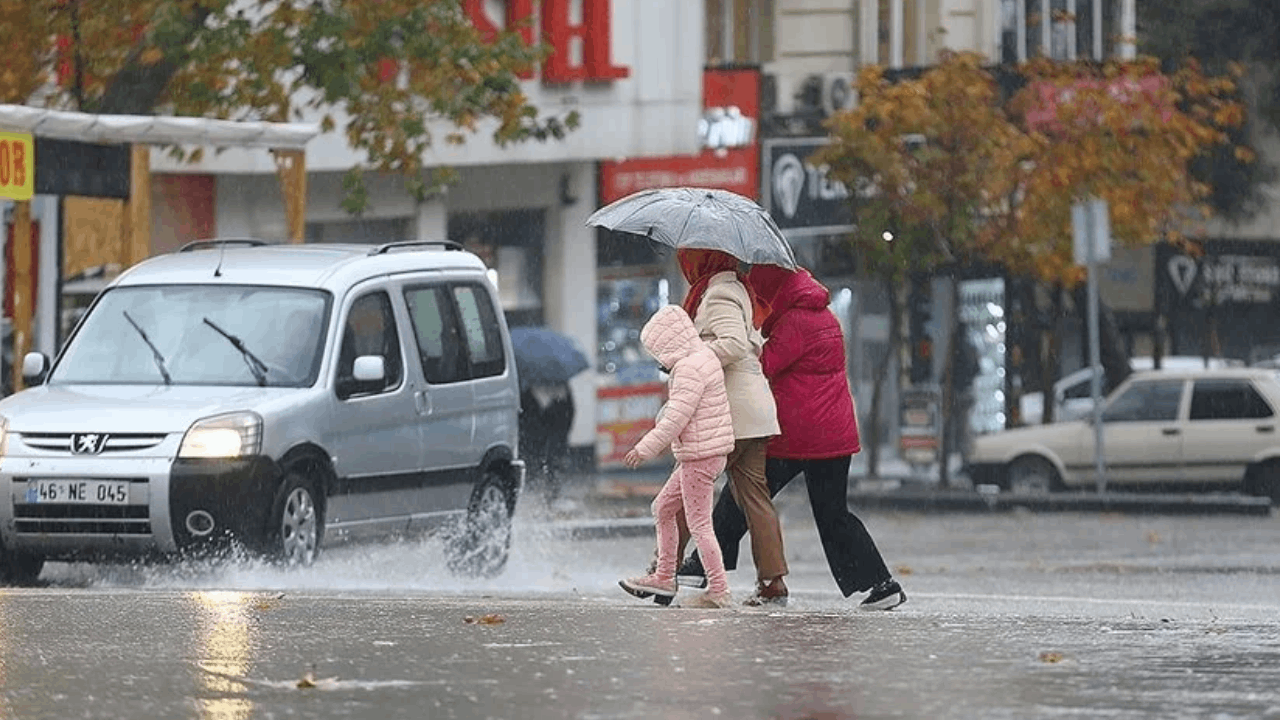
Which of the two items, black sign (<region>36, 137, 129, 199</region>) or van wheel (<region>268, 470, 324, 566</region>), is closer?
van wheel (<region>268, 470, 324, 566</region>)

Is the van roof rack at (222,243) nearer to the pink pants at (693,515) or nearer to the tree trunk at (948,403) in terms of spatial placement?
the pink pants at (693,515)

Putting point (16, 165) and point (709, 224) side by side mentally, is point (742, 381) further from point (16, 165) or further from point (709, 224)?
point (16, 165)

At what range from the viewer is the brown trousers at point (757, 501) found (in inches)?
475

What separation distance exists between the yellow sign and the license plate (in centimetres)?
390

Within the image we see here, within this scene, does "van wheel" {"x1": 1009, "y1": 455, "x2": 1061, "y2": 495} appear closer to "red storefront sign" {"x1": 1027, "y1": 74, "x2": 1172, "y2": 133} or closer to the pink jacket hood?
"red storefront sign" {"x1": 1027, "y1": 74, "x2": 1172, "y2": 133}

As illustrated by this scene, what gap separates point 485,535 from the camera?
Result: 1744cm

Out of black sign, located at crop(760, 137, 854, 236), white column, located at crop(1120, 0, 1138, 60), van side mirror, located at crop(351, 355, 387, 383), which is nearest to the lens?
van side mirror, located at crop(351, 355, 387, 383)

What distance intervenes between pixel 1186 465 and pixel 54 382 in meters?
17.0

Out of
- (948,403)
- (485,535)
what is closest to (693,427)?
(485,535)

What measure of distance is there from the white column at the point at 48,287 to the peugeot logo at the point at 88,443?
533 cm

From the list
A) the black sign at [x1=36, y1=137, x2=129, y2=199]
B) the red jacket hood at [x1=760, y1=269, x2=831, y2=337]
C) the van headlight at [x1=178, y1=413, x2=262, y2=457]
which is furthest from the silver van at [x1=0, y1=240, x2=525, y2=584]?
the red jacket hood at [x1=760, y1=269, x2=831, y2=337]

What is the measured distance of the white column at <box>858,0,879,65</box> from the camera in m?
42.4

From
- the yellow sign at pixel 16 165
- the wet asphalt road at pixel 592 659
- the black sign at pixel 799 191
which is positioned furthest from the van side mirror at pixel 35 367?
the black sign at pixel 799 191

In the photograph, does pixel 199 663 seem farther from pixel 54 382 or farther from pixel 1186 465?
pixel 1186 465
